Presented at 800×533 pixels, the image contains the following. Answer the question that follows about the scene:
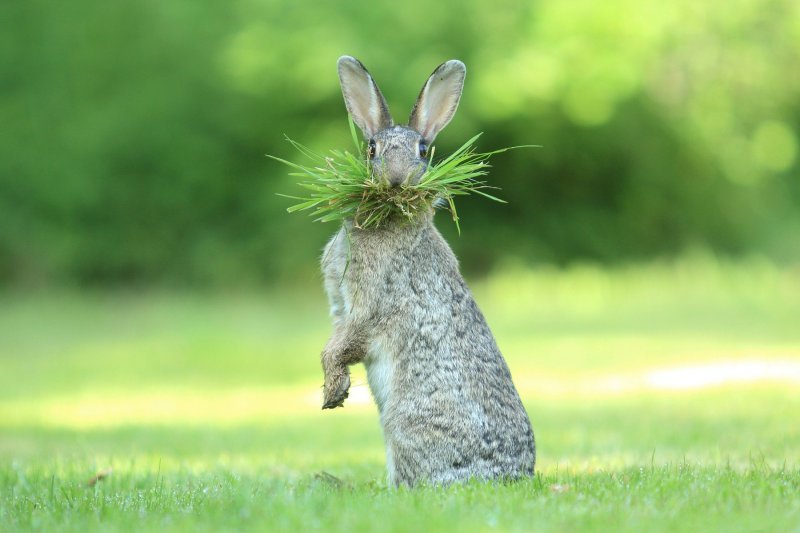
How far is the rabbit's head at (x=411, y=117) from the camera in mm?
6262

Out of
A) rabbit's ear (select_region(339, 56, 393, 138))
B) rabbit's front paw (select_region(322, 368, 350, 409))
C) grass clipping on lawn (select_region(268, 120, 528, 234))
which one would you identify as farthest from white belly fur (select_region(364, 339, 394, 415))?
rabbit's ear (select_region(339, 56, 393, 138))

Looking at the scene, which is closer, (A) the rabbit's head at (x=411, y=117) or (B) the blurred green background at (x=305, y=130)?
(A) the rabbit's head at (x=411, y=117)

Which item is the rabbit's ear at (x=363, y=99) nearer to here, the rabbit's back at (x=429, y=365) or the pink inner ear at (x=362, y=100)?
the pink inner ear at (x=362, y=100)

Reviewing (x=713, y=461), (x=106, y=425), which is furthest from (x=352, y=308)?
(x=106, y=425)

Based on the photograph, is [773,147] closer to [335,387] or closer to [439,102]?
[439,102]

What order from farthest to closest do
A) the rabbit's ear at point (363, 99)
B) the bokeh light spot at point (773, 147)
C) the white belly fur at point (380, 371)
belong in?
1. the bokeh light spot at point (773, 147)
2. the rabbit's ear at point (363, 99)
3. the white belly fur at point (380, 371)

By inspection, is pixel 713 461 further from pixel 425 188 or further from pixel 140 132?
pixel 140 132

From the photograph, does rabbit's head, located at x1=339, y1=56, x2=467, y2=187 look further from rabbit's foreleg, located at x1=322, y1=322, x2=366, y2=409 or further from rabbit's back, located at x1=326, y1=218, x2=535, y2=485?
rabbit's foreleg, located at x1=322, y1=322, x2=366, y2=409

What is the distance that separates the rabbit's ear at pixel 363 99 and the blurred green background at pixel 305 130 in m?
15.8

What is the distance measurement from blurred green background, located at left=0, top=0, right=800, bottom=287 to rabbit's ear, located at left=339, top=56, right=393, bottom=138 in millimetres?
15838

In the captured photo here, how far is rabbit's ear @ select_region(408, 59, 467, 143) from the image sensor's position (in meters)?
6.53

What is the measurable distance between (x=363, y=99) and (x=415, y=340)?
1526 mm

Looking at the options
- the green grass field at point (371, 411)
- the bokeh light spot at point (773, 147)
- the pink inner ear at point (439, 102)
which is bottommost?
the green grass field at point (371, 411)

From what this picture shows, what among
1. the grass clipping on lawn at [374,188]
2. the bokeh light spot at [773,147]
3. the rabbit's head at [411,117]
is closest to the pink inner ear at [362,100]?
the rabbit's head at [411,117]
